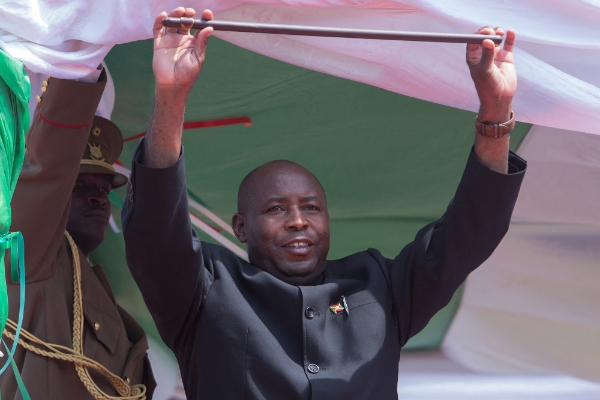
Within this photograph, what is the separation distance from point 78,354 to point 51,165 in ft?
1.74

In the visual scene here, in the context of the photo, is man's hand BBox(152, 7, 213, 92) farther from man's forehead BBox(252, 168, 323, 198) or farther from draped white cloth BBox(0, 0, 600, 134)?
man's forehead BBox(252, 168, 323, 198)

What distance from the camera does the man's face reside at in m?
2.64

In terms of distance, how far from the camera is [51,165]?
214 centimetres

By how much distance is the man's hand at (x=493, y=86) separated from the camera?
1.83 m

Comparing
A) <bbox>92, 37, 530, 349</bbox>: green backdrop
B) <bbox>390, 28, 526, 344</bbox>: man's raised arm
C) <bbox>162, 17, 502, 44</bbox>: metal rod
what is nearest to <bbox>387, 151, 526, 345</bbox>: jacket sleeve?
<bbox>390, 28, 526, 344</bbox>: man's raised arm

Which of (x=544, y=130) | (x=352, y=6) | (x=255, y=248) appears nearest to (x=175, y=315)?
(x=255, y=248)

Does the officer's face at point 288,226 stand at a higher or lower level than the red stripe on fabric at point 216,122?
lower

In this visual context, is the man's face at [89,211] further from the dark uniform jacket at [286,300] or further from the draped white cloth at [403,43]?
the draped white cloth at [403,43]

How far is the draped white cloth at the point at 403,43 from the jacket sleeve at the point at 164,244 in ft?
0.88

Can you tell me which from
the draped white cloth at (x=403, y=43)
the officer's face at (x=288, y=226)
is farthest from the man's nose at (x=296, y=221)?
the draped white cloth at (x=403, y=43)

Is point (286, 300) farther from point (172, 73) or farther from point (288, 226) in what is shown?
point (172, 73)

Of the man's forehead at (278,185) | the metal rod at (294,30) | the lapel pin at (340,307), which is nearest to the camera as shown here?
the metal rod at (294,30)

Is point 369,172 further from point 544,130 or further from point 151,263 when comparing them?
point 151,263

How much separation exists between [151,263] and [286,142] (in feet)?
3.58
